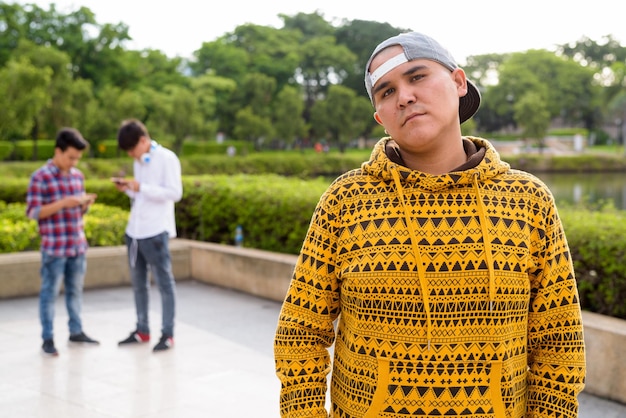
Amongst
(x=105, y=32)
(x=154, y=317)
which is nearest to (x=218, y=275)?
(x=154, y=317)

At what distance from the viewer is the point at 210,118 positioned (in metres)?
54.5

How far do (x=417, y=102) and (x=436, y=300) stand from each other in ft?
1.57

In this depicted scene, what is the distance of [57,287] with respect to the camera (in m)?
6.24

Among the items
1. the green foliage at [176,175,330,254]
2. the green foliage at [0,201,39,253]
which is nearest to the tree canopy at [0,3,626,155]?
the green foliage at [176,175,330,254]

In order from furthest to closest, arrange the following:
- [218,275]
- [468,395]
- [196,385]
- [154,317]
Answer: [218,275]
[154,317]
[196,385]
[468,395]

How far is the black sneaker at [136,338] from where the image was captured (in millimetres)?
6395

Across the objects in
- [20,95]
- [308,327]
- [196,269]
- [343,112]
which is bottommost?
[196,269]

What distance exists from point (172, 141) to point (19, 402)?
39140 millimetres

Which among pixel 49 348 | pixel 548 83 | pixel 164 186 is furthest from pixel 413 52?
pixel 548 83

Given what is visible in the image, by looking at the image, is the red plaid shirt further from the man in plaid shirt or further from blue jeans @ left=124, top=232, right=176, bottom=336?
blue jeans @ left=124, top=232, right=176, bottom=336

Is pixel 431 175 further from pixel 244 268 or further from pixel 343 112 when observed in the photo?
pixel 343 112

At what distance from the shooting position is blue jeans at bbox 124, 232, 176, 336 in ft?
19.9

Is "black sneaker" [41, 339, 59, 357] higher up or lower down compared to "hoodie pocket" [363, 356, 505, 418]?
lower down

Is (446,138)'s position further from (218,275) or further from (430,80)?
(218,275)
